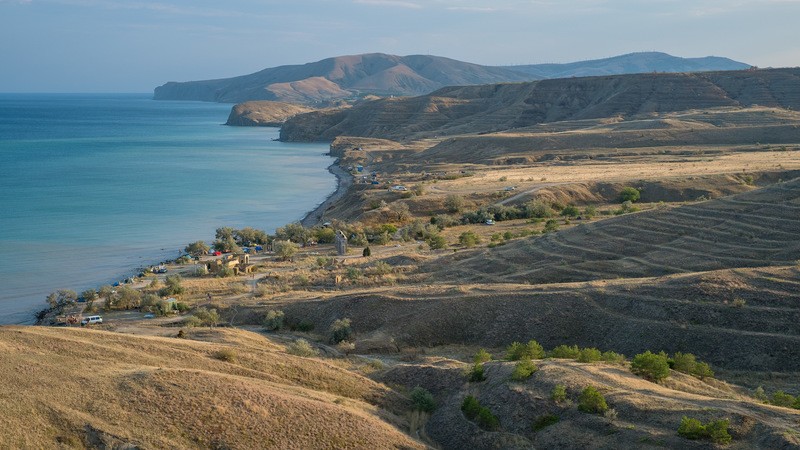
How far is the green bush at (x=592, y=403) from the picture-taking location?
648 inches

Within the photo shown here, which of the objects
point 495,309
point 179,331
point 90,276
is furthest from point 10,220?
point 495,309

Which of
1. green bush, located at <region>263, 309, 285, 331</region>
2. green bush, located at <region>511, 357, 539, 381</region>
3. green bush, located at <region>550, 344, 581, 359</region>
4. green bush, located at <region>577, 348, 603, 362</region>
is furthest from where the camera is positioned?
green bush, located at <region>263, 309, 285, 331</region>

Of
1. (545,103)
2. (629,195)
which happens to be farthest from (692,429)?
(545,103)

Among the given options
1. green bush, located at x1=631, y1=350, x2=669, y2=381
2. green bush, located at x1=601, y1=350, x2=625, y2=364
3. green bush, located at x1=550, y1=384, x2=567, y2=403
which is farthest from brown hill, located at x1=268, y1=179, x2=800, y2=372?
green bush, located at x1=550, y1=384, x2=567, y2=403

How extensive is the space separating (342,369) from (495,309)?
8.12 meters

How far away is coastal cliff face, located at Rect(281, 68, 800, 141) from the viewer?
374ft

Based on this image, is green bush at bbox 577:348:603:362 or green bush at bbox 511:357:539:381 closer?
green bush at bbox 511:357:539:381

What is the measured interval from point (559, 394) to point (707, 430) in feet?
10.8

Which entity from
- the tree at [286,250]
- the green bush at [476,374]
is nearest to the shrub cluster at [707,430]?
the green bush at [476,374]

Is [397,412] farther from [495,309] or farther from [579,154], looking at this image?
[579,154]

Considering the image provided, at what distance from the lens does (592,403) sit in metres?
16.6

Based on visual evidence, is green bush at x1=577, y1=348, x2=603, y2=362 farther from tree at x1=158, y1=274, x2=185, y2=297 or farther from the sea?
the sea

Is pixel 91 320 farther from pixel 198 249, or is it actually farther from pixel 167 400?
pixel 167 400

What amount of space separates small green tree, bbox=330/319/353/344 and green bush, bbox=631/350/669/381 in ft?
35.9
